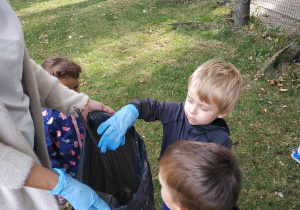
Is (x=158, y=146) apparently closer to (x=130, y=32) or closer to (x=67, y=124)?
(x=67, y=124)

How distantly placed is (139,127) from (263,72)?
202 cm

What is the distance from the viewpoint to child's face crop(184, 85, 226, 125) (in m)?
1.48

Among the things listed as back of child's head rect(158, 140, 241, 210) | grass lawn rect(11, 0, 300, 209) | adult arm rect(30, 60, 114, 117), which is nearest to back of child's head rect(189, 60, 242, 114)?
back of child's head rect(158, 140, 241, 210)

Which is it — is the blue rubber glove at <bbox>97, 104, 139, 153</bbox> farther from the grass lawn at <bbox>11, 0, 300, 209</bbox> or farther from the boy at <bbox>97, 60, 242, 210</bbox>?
the grass lawn at <bbox>11, 0, 300, 209</bbox>

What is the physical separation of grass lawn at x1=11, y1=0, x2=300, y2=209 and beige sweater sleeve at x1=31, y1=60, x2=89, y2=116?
1301mm

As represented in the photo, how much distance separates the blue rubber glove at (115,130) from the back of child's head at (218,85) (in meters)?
0.45

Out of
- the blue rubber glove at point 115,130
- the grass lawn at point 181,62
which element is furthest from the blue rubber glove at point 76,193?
the grass lawn at point 181,62

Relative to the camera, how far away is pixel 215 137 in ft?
4.93

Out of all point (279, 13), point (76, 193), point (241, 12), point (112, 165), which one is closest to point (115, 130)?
point (112, 165)

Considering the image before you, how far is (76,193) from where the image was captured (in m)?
1.18

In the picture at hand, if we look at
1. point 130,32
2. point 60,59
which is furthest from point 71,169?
point 130,32

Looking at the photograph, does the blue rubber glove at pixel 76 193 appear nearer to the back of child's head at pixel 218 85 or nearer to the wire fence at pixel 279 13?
the back of child's head at pixel 218 85

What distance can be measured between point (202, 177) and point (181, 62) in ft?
11.0

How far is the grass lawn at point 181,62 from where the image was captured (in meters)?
2.63
